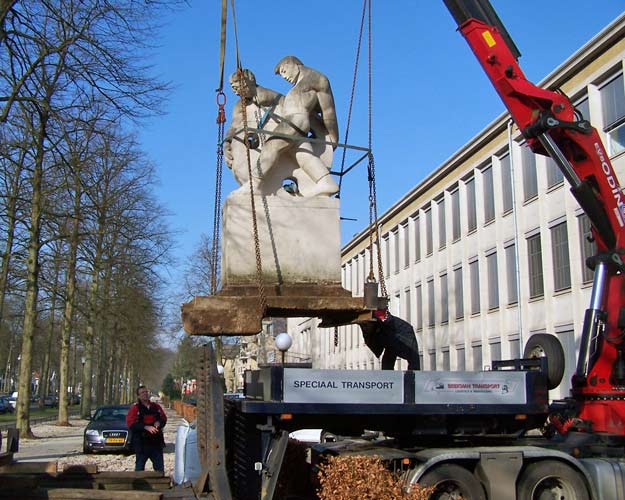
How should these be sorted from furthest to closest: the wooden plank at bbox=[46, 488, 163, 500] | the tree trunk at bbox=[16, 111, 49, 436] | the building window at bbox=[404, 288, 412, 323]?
the building window at bbox=[404, 288, 412, 323]
the tree trunk at bbox=[16, 111, 49, 436]
the wooden plank at bbox=[46, 488, 163, 500]

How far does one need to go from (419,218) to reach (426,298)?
16.1 ft

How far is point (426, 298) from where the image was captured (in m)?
40.0

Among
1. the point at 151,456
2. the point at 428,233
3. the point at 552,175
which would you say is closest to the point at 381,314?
the point at 151,456

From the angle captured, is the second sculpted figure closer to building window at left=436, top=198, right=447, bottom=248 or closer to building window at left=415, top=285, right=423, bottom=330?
building window at left=436, top=198, right=447, bottom=248

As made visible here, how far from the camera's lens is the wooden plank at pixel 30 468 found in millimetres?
8258

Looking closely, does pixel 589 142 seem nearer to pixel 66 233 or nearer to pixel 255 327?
pixel 255 327

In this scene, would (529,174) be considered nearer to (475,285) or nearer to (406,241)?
(475,285)

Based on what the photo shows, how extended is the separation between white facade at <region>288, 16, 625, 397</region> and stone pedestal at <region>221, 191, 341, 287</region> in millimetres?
16638

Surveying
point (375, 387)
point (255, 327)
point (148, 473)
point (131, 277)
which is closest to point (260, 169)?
point (255, 327)

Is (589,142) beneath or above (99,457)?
above

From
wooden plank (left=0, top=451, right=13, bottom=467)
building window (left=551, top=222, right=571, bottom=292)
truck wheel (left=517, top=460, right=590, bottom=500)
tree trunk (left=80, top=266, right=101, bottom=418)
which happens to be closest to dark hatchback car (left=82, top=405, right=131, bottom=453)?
tree trunk (left=80, top=266, right=101, bottom=418)

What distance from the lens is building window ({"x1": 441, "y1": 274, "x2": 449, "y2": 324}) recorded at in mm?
37025

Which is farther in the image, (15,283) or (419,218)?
(419,218)

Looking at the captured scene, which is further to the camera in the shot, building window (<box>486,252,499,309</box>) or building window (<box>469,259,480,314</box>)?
building window (<box>469,259,480,314</box>)
